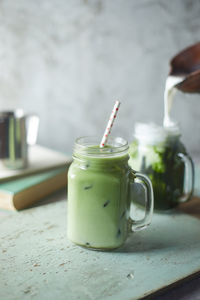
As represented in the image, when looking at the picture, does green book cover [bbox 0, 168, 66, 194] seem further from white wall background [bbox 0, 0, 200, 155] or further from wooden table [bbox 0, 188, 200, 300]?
white wall background [bbox 0, 0, 200, 155]

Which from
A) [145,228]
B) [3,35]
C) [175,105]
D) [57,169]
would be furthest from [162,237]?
[3,35]

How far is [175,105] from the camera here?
1.76 meters

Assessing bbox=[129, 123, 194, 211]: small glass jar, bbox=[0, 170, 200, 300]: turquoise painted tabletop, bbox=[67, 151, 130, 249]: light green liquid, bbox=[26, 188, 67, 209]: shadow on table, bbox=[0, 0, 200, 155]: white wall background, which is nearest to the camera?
bbox=[0, 170, 200, 300]: turquoise painted tabletop

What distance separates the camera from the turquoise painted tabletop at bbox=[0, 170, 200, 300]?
31.3 inches

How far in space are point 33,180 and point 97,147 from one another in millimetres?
377

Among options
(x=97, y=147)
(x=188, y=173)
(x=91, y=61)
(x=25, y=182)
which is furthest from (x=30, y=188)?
(x=91, y=61)

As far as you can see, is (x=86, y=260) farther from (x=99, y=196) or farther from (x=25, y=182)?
(x=25, y=182)

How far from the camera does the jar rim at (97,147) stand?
0.93 metres

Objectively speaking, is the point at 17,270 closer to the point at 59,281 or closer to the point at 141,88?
the point at 59,281

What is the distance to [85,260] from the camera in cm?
91

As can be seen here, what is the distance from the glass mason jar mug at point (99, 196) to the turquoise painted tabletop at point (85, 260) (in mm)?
41

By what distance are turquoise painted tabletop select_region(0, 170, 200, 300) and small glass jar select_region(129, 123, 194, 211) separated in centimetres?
6

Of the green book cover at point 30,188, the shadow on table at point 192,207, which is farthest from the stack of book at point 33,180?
the shadow on table at point 192,207

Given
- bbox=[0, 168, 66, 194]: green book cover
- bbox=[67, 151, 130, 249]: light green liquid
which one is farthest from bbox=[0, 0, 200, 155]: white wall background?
bbox=[67, 151, 130, 249]: light green liquid
